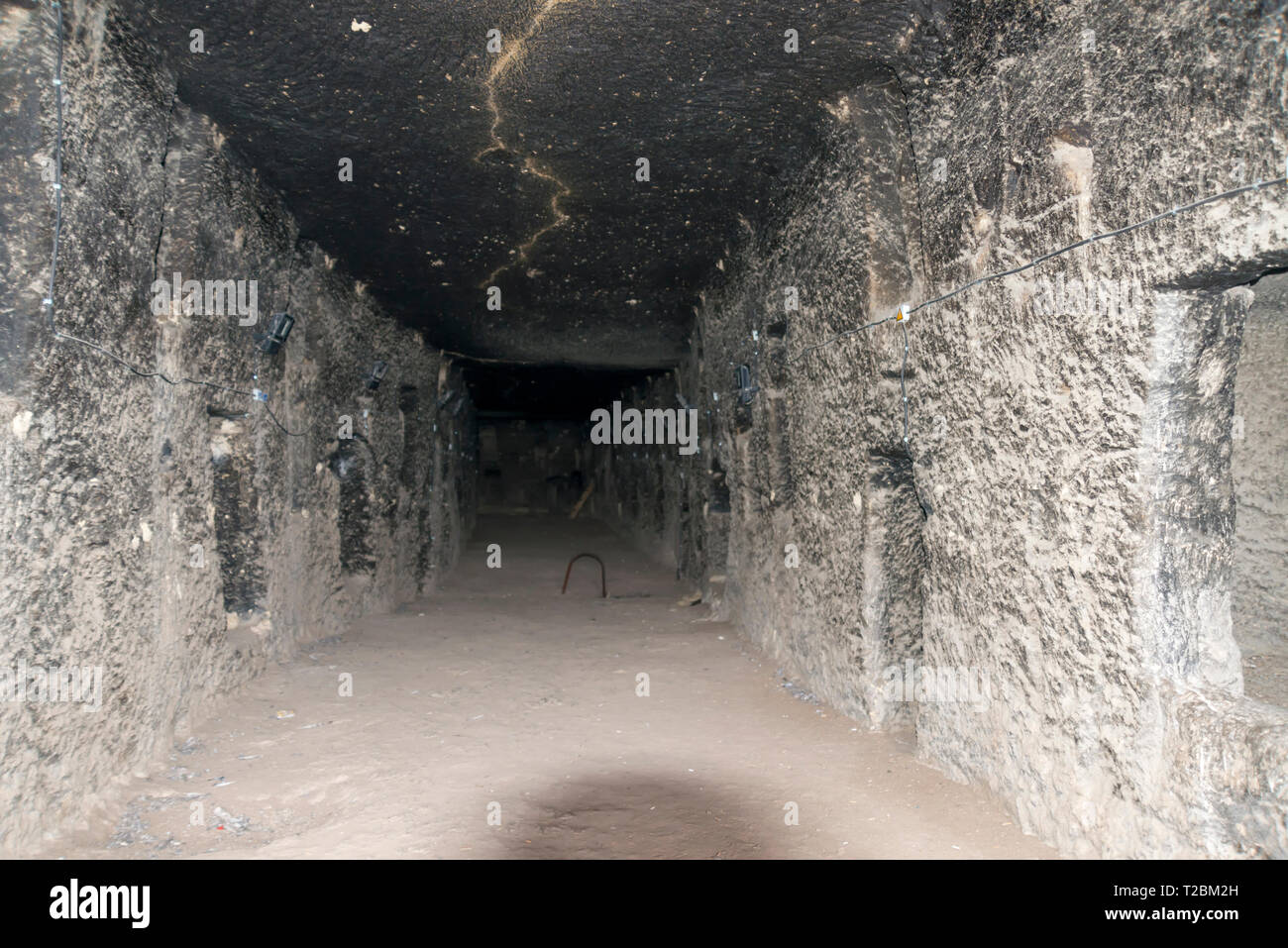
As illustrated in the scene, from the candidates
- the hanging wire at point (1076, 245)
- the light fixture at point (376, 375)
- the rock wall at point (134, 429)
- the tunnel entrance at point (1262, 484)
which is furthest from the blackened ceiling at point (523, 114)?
the tunnel entrance at point (1262, 484)

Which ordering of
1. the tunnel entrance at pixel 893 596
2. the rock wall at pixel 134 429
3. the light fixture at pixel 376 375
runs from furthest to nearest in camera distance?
the light fixture at pixel 376 375 → the tunnel entrance at pixel 893 596 → the rock wall at pixel 134 429

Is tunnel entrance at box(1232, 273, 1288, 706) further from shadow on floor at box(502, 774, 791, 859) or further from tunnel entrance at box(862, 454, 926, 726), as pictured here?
shadow on floor at box(502, 774, 791, 859)

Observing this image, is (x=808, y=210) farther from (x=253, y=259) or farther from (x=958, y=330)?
(x=253, y=259)

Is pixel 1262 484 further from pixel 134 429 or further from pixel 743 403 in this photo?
pixel 134 429

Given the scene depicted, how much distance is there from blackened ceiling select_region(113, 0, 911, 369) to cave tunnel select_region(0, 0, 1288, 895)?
0.02 metres

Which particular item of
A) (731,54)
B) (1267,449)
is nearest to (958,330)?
(731,54)

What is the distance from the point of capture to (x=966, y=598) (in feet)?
9.32

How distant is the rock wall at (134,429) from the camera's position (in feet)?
8.00

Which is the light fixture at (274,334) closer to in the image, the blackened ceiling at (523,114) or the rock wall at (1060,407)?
the blackened ceiling at (523,114)

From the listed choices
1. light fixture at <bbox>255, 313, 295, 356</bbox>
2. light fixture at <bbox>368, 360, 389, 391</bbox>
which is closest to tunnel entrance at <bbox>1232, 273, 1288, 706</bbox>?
light fixture at <bbox>255, 313, 295, 356</bbox>

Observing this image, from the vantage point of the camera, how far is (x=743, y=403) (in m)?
5.49

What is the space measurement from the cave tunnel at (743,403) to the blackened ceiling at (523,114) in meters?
0.02

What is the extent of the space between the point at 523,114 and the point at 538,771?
2.63 metres

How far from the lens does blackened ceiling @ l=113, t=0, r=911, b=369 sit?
2898 mm
